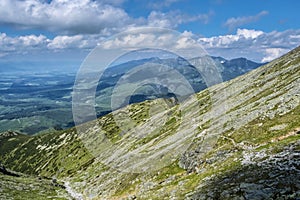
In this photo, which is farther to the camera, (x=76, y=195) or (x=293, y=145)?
(x=76, y=195)

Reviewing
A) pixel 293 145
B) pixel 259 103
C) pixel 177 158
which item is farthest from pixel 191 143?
pixel 293 145

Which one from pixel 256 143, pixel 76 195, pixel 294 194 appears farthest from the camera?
pixel 76 195

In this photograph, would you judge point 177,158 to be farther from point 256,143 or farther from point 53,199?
point 53,199

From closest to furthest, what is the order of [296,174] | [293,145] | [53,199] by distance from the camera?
[296,174], [293,145], [53,199]

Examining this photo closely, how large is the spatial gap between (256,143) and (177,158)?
24.3 meters

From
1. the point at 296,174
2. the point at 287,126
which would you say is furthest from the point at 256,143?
the point at 296,174

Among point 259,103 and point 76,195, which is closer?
point 259,103

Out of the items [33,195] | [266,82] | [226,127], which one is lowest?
[33,195]

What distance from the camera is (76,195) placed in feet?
348

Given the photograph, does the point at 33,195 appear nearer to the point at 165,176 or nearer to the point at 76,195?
the point at 76,195

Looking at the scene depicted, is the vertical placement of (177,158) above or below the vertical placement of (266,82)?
below

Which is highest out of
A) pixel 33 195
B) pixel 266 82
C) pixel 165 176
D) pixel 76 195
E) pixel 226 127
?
pixel 266 82

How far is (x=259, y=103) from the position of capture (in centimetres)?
8175

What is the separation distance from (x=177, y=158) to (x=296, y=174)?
136ft
